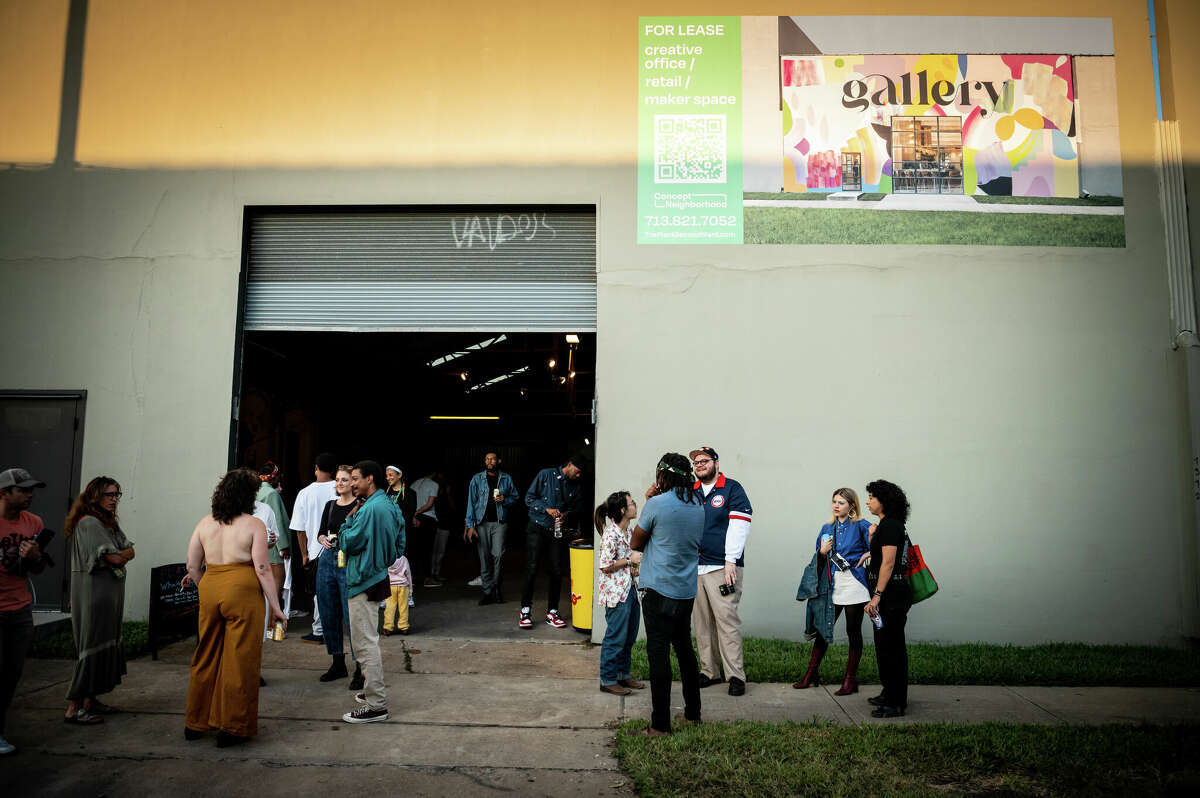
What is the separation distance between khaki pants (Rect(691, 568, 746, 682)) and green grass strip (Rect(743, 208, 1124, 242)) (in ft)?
12.5

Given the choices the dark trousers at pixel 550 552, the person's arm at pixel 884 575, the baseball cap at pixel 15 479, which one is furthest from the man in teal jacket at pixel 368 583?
the dark trousers at pixel 550 552

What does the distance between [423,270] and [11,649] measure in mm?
5232

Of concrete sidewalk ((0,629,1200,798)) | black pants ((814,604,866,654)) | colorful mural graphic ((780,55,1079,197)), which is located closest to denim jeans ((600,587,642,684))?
concrete sidewalk ((0,629,1200,798))

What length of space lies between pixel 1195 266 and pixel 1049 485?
2800 mm

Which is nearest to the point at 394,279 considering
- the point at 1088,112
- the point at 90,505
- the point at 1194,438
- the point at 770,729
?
the point at 90,505

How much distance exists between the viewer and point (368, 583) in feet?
18.3

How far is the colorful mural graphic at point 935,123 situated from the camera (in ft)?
27.6

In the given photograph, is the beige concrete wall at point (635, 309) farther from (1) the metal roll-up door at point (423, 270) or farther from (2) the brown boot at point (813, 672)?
(2) the brown boot at point (813, 672)

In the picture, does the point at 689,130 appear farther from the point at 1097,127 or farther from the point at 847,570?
the point at 847,570

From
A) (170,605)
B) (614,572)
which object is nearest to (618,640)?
(614,572)

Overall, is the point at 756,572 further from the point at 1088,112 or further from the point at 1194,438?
the point at 1088,112

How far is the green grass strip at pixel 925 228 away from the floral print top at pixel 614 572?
3670mm

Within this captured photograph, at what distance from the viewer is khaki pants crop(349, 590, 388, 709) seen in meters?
5.50

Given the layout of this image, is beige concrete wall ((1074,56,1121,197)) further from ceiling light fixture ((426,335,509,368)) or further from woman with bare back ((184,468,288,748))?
ceiling light fixture ((426,335,509,368))
